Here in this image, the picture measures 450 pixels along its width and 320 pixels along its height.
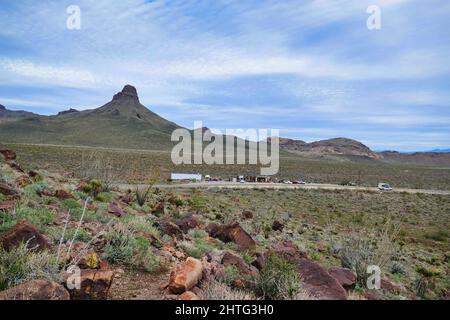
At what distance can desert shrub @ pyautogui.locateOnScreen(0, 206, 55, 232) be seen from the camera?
5.84 meters

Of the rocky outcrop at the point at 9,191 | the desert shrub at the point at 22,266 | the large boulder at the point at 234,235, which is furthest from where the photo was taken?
the large boulder at the point at 234,235

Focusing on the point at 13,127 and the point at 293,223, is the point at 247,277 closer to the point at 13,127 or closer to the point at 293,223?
the point at 293,223

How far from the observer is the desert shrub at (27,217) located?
19.2 ft

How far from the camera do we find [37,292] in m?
3.69

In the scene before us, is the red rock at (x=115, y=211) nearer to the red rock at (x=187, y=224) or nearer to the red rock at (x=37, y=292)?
the red rock at (x=187, y=224)

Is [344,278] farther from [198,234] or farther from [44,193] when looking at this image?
[44,193]

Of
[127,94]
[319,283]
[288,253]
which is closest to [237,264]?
[319,283]

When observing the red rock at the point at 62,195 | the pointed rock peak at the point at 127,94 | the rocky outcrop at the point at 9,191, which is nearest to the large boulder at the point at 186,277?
the rocky outcrop at the point at 9,191

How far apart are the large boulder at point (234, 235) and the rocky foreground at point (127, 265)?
0.50ft

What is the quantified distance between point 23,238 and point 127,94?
198 metres

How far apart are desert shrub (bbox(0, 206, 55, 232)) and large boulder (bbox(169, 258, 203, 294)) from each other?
2995 millimetres

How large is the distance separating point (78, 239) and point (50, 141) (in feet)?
344

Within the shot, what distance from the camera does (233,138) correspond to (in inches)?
5640

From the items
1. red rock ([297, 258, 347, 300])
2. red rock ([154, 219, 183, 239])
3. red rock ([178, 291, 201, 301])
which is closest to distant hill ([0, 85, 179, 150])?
red rock ([154, 219, 183, 239])
